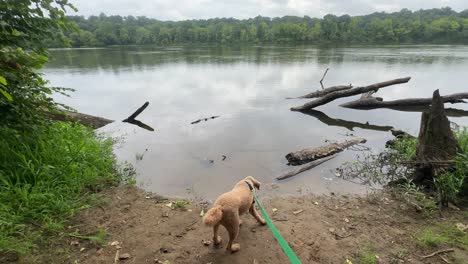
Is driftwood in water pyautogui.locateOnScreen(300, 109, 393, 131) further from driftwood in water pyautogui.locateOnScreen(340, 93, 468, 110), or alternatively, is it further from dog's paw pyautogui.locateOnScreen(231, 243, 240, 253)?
dog's paw pyautogui.locateOnScreen(231, 243, 240, 253)

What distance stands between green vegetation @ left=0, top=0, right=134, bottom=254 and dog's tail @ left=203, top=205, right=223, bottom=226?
170cm

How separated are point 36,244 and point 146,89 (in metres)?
16.3

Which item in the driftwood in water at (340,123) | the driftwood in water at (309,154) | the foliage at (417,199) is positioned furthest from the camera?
the driftwood in water at (340,123)

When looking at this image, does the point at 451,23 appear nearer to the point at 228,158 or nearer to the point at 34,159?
the point at 228,158

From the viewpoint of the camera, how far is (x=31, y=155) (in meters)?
4.76

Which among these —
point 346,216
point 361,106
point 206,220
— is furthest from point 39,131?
point 361,106

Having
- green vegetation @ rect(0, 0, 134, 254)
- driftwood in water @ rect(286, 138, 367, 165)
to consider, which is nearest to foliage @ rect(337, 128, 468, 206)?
driftwood in water @ rect(286, 138, 367, 165)

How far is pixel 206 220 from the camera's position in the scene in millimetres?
3227

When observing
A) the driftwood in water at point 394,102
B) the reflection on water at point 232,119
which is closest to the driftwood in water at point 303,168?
the reflection on water at point 232,119

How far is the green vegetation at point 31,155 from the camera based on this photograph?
3.64 metres

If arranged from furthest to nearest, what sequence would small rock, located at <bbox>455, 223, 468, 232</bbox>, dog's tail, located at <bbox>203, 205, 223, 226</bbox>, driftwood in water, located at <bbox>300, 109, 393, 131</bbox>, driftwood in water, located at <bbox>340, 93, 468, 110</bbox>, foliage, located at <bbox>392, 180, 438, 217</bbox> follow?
driftwood in water, located at <bbox>340, 93, 468, 110</bbox> → driftwood in water, located at <bbox>300, 109, 393, 131</bbox> → foliage, located at <bbox>392, 180, 438, 217</bbox> → small rock, located at <bbox>455, 223, 468, 232</bbox> → dog's tail, located at <bbox>203, 205, 223, 226</bbox>

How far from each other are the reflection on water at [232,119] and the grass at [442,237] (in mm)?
2003

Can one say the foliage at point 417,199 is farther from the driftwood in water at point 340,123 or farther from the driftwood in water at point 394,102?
the driftwood in water at point 394,102

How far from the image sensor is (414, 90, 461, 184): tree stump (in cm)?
545
